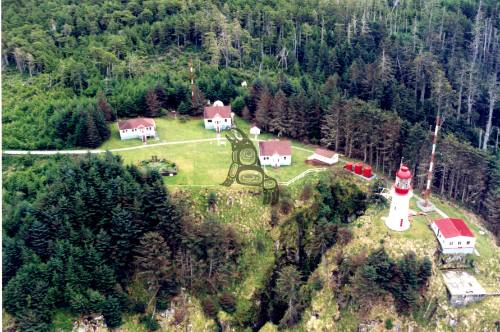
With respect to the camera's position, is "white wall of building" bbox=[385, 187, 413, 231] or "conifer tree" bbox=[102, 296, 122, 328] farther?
"white wall of building" bbox=[385, 187, 413, 231]

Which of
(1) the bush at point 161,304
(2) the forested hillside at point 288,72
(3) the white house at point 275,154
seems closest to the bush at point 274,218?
(3) the white house at point 275,154

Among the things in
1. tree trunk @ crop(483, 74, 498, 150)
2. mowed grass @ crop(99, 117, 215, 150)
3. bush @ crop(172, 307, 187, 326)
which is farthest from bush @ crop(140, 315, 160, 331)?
Answer: tree trunk @ crop(483, 74, 498, 150)

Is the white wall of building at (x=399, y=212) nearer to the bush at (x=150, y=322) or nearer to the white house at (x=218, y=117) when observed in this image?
the bush at (x=150, y=322)

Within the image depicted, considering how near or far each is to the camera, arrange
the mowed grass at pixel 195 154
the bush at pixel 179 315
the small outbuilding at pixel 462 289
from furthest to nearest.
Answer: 1. the mowed grass at pixel 195 154
2. the bush at pixel 179 315
3. the small outbuilding at pixel 462 289

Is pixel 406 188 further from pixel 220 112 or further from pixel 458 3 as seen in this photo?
pixel 458 3

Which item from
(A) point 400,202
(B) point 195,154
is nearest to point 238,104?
(B) point 195,154

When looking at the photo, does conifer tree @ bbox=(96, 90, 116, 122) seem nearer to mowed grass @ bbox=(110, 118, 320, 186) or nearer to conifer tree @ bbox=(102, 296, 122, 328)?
mowed grass @ bbox=(110, 118, 320, 186)
